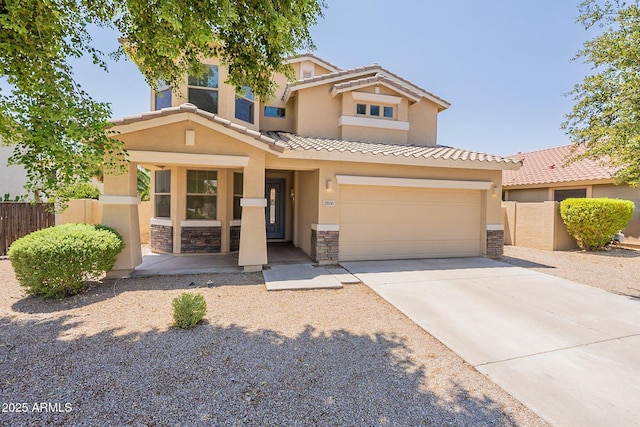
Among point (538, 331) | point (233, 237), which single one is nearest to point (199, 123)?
point (233, 237)

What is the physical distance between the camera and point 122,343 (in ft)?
13.9

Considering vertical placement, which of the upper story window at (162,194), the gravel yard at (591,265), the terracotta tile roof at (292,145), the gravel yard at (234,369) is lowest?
the gravel yard at (234,369)

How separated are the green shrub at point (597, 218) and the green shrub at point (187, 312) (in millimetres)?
15049

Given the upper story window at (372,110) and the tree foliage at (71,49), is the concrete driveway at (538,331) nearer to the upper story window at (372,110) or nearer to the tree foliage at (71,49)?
the tree foliage at (71,49)

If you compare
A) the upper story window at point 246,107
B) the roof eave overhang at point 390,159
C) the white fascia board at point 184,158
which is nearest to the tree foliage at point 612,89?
the roof eave overhang at point 390,159

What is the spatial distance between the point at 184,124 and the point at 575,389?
29.2ft

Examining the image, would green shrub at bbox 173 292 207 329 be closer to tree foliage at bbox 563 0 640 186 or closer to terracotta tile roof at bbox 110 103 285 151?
terracotta tile roof at bbox 110 103 285 151

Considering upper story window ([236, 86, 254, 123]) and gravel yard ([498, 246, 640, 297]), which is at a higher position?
upper story window ([236, 86, 254, 123])

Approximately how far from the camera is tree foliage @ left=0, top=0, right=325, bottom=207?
142 inches

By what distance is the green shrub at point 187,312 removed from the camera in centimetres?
474

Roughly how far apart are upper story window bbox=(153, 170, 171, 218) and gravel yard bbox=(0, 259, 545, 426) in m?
4.99

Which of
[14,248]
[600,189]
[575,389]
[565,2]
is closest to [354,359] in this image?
[575,389]

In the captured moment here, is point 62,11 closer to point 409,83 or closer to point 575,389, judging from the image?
point 575,389

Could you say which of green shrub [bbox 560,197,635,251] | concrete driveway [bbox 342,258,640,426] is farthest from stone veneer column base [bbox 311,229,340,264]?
green shrub [bbox 560,197,635,251]
